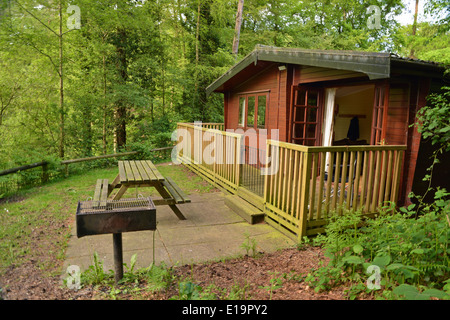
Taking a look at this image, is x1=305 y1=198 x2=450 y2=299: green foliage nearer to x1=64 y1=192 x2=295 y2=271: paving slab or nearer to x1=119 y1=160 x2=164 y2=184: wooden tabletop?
x1=64 y1=192 x2=295 y2=271: paving slab

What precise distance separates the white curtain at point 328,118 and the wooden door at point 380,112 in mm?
1717

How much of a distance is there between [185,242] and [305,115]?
179 inches

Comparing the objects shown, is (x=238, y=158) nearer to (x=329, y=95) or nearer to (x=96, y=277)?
(x=329, y=95)

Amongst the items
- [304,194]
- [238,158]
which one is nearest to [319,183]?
[304,194]

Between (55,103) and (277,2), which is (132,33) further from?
→ (277,2)

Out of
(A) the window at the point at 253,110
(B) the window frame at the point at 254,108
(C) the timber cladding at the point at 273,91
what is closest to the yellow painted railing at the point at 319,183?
(C) the timber cladding at the point at 273,91

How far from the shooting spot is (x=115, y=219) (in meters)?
2.63

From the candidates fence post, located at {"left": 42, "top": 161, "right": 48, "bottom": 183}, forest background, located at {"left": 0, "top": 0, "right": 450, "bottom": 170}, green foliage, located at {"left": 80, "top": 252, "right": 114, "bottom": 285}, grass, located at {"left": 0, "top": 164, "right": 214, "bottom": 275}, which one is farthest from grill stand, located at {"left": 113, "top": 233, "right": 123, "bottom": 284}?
fence post, located at {"left": 42, "top": 161, "right": 48, "bottom": 183}

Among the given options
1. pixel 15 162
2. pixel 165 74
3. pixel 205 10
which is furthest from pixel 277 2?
pixel 15 162

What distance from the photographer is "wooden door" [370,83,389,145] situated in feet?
16.5

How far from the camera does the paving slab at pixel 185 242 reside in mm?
3587

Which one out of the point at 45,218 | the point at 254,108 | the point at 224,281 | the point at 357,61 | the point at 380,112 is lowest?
the point at 45,218

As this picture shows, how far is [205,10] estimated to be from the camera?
50.3ft

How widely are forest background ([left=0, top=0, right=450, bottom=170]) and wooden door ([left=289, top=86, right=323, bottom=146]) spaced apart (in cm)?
287
